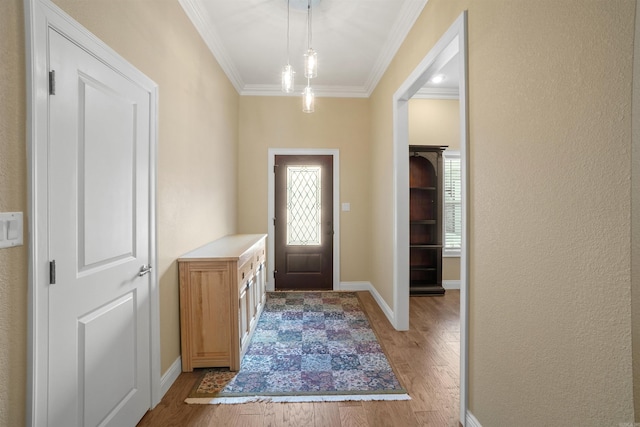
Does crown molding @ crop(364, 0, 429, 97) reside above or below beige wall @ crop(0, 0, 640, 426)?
above

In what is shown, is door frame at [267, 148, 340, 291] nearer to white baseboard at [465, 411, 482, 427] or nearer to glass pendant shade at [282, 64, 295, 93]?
glass pendant shade at [282, 64, 295, 93]

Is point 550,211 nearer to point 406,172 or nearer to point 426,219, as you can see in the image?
point 406,172

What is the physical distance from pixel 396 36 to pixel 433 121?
178 cm

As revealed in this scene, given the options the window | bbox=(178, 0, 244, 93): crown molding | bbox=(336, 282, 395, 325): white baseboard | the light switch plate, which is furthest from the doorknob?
the window

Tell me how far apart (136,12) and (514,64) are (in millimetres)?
2053

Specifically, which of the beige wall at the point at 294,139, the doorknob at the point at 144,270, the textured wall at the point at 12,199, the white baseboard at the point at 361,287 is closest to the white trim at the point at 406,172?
the white baseboard at the point at 361,287

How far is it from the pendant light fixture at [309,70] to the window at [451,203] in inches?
105

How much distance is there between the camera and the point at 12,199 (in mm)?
1030

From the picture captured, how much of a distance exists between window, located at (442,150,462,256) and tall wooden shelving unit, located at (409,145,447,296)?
37 cm

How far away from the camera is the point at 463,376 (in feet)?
5.66

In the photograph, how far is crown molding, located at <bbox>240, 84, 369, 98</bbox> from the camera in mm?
4281

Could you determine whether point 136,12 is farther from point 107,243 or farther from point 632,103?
point 632,103

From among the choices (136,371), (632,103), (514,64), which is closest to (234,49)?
(514,64)

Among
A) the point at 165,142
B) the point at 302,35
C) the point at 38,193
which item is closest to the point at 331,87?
the point at 302,35
